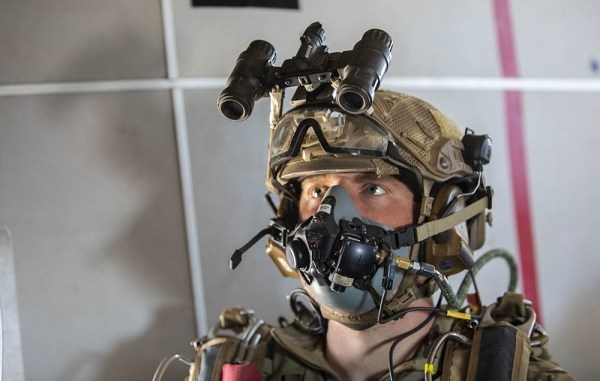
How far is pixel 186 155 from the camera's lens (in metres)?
2.31

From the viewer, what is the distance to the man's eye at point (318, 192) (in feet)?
6.30

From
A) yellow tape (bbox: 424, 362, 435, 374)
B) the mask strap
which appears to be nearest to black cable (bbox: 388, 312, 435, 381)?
yellow tape (bbox: 424, 362, 435, 374)

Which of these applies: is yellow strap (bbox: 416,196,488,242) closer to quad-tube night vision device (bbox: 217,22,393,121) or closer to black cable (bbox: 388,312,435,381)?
black cable (bbox: 388,312,435,381)

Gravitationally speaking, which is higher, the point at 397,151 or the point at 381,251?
the point at 397,151

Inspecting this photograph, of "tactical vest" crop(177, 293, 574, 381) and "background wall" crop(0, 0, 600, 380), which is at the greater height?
"background wall" crop(0, 0, 600, 380)

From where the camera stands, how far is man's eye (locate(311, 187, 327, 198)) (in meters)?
1.92

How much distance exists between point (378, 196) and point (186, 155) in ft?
2.40

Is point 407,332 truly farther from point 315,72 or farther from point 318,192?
point 315,72

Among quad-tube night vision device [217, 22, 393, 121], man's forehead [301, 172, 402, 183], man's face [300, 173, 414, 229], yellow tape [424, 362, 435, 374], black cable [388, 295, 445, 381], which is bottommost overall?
yellow tape [424, 362, 435, 374]

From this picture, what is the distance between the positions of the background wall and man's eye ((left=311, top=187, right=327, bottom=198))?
47cm

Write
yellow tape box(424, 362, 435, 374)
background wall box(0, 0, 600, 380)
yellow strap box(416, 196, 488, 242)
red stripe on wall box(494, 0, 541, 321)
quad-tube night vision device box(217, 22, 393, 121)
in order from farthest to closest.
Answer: red stripe on wall box(494, 0, 541, 321)
background wall box(0, 0, 600, 380)
yellow strap box(416, 196, 488, 242)
yellow tape box(424, 362, 435, 374)
quad-tube night vision device box(217, 22, 393, 121)

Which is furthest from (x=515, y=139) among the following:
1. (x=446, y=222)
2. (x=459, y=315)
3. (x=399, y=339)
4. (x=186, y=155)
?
(x=186, y=155)

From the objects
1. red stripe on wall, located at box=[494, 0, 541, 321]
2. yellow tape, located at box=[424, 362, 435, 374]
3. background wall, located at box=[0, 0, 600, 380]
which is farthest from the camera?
red stripe on wall, located at box=[494, 0, 541, 321]

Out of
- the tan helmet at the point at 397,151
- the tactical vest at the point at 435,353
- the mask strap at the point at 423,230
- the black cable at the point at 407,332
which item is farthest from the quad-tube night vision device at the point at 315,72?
the tactical vest at the point at 435,353
